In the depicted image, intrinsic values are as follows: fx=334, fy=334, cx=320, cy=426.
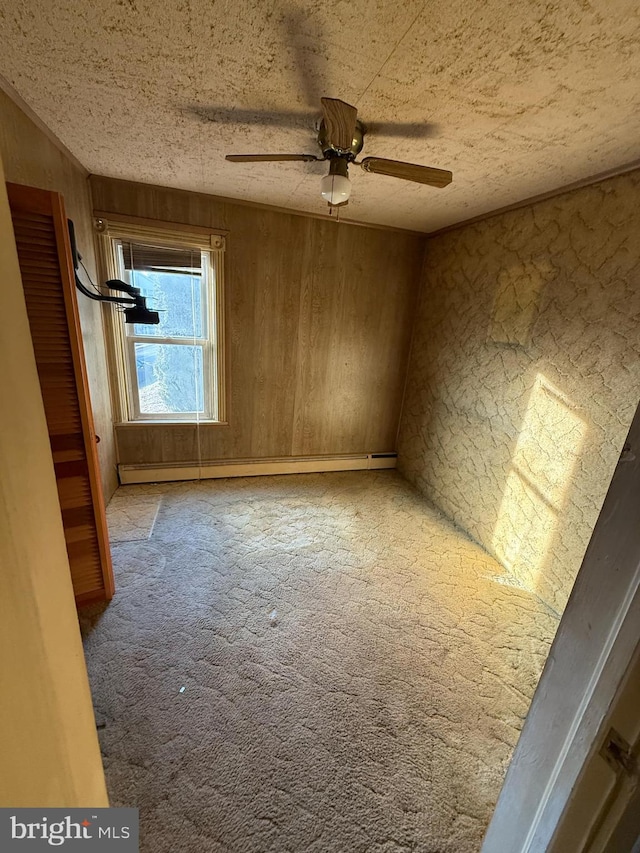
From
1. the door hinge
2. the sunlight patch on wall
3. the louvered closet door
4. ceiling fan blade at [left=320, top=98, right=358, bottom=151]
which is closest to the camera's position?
the door hinge

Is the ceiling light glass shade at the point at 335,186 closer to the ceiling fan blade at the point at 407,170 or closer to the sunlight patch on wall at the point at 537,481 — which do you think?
the ceiling fan blade at the point at 407,170

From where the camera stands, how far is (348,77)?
1221mm

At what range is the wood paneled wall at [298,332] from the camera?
106 inches

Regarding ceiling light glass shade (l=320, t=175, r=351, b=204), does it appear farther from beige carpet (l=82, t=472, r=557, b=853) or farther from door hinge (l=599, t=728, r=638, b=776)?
beige carpet (l=82, t=472, r=557, b=853)

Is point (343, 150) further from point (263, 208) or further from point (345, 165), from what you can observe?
point (263, 208)

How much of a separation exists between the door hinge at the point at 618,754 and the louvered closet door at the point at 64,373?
1.87 meters

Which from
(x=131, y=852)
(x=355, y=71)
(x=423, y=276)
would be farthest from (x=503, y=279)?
(x=131, y=852)

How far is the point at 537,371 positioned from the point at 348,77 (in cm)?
175

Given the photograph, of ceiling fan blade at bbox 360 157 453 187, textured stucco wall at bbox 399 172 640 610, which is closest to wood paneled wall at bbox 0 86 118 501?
ceiling fan blade at bbox 360 157 453 187

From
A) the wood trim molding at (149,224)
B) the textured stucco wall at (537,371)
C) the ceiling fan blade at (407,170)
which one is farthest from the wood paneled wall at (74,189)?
the textured stucco wall at (537,371)

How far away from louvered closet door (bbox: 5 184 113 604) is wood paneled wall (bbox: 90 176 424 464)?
1319 mm

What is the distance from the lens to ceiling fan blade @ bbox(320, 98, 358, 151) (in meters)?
1.16

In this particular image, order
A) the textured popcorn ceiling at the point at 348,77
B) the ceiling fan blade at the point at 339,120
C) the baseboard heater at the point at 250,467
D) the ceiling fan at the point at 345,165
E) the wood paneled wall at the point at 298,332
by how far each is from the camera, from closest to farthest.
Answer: the textured popcorn ceiling at the point at 348,77
the ceiling fan blade at the point at 339,120
the ceiling fan at the point at 345,165
the wood paneled wall at the point at 298,332
the baseboard heater at the point at 250,467

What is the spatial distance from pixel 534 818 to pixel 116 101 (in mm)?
2616
